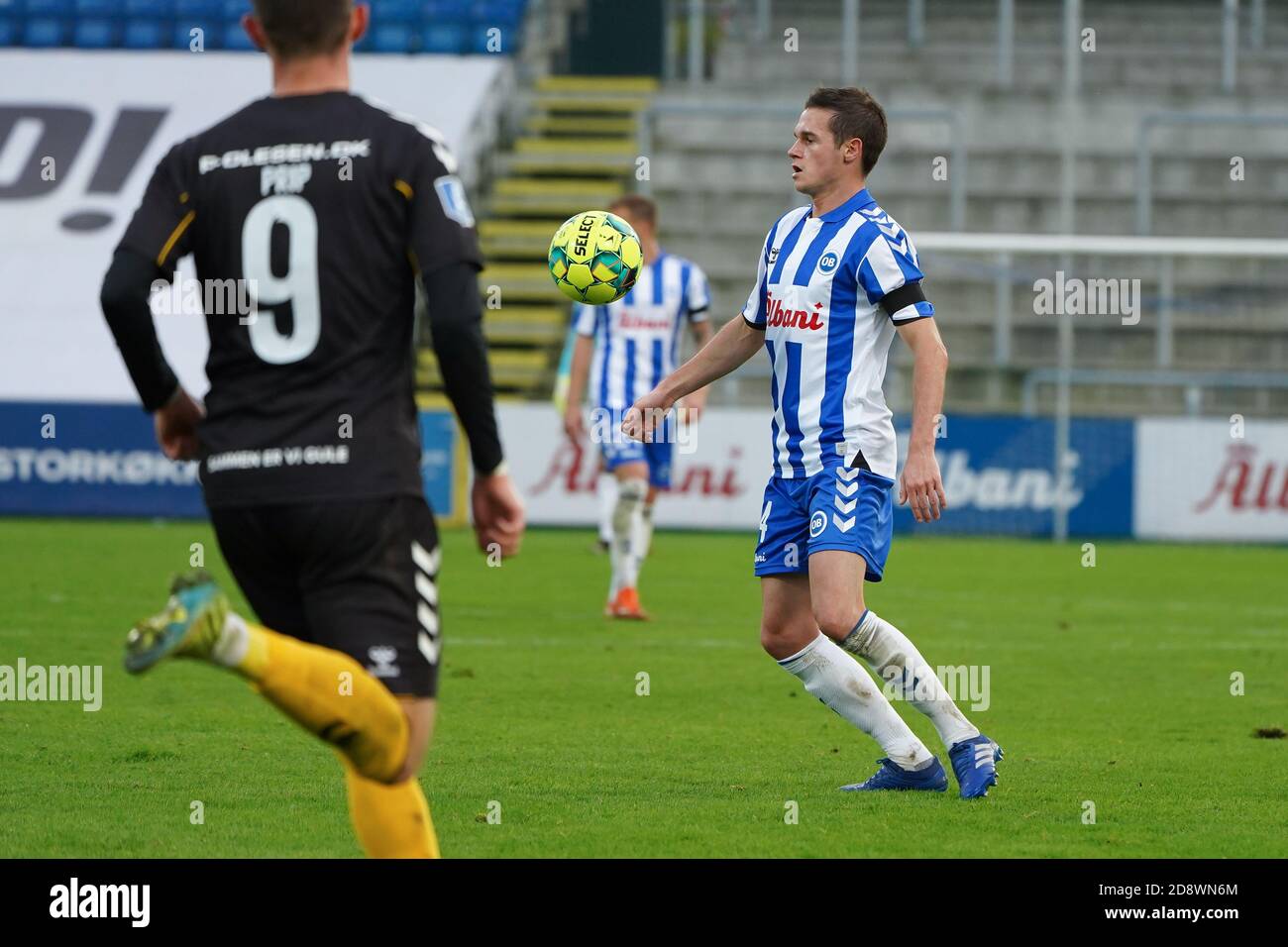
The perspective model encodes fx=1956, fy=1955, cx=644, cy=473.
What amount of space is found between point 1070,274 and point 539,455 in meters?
7.05

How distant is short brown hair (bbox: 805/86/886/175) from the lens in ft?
19.3

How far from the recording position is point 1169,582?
1452cm

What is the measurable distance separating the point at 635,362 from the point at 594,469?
253 inches

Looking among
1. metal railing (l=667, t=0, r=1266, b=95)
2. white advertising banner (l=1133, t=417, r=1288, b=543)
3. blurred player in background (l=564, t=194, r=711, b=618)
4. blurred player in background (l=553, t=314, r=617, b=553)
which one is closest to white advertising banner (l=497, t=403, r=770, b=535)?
blurred player in background (l=553, t=314, r=617, b=553)

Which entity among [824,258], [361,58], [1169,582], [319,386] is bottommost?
[1169,582]

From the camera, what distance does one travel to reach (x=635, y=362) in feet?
40.0

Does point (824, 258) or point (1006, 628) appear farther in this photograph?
point (1006, 628)

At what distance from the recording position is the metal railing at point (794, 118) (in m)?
22.0

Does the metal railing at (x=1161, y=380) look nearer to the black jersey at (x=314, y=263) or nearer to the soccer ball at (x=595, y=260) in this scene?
the soccer ball at (x=595, y=260)

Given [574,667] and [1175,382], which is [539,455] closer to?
[1175,382]

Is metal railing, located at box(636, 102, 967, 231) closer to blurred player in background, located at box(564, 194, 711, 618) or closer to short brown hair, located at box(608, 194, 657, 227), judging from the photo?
blurred player in background, located at box(564, 194, 711, 618)

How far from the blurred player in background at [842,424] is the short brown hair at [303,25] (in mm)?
2143
